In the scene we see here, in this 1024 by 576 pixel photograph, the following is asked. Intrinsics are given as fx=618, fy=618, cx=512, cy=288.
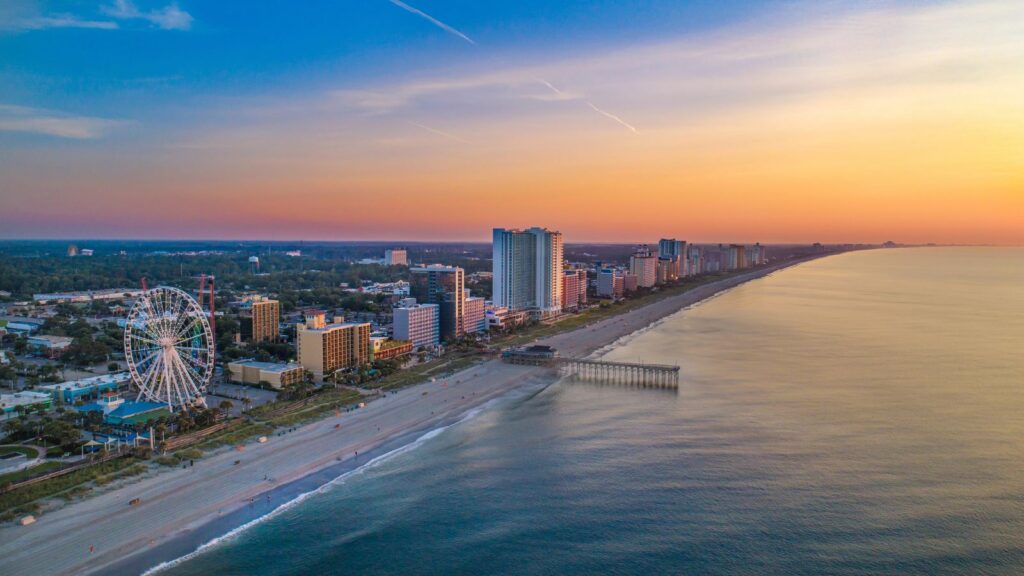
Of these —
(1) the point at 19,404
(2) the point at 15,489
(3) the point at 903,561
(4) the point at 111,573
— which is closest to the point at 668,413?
(3) the point at 903,561

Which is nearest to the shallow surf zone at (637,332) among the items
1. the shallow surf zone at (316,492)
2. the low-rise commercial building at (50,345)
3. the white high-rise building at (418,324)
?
the white high-rise building at (418,324)

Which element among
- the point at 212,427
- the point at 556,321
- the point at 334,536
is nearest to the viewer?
the point at 334,536

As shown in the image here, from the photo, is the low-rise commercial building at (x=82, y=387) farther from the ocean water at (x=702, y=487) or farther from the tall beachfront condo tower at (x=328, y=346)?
the ocean water at (x=702, y=487)

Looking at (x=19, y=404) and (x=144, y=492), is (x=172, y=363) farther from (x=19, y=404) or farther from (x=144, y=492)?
(x=144, y=492)

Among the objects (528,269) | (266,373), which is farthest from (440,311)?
(528,269)

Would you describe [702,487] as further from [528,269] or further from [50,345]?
[528,269]

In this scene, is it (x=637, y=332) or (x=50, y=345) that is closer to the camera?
(x=50, y=345)
